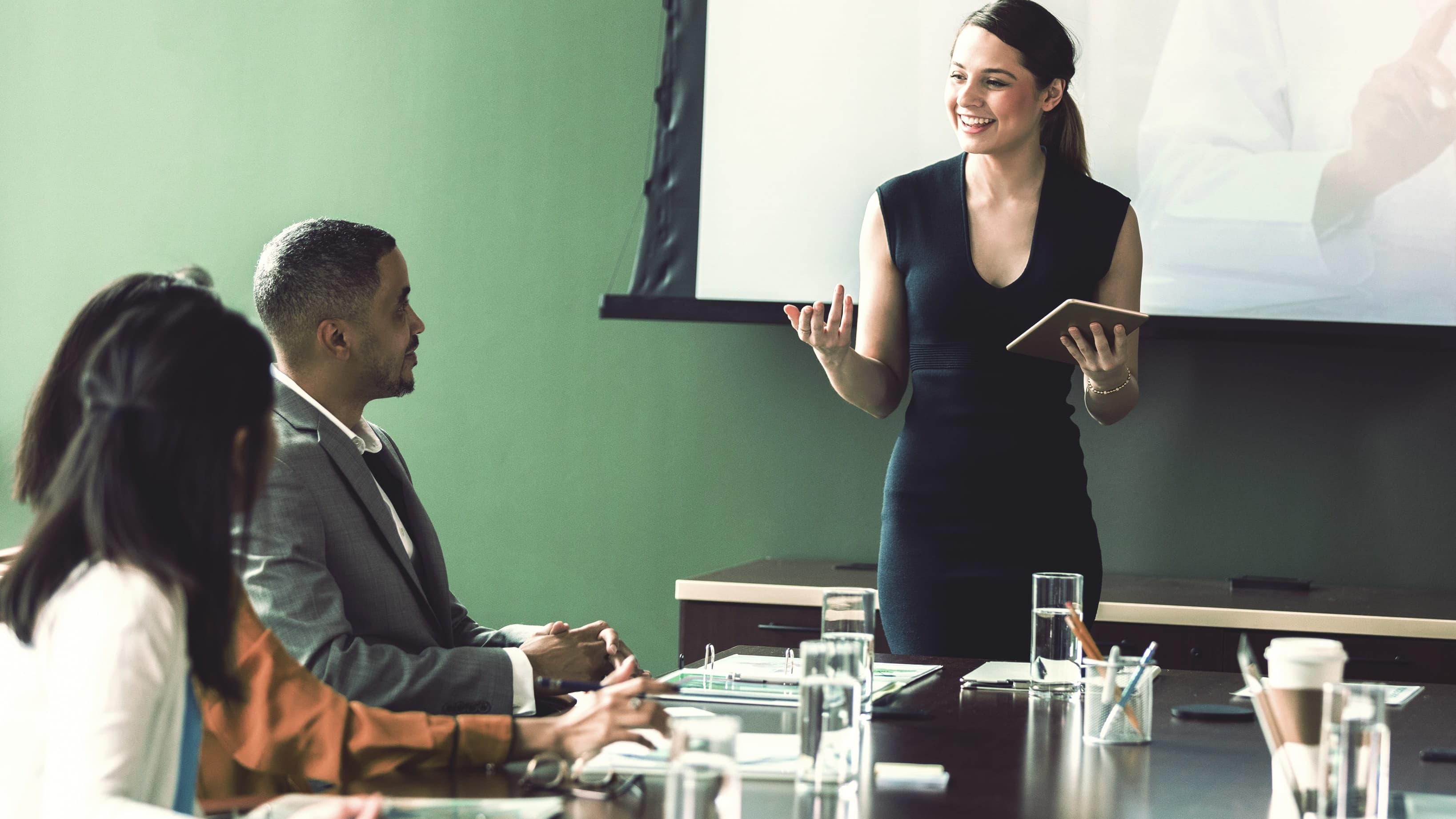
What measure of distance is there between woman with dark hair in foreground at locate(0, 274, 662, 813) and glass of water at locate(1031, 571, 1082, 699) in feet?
2.00

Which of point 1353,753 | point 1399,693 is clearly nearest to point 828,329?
point 1399,693

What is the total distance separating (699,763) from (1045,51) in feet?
5.48

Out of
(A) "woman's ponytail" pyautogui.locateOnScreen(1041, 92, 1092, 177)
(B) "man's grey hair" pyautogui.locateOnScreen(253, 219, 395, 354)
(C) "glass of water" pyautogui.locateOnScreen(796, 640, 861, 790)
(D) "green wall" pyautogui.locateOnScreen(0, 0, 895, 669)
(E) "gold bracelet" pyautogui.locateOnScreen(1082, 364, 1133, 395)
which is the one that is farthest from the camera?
(D) "green wall" pyautogui.locateOnScreen(0, 0, 895, 669)

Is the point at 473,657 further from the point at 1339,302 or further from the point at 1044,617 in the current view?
the point at 1339,302

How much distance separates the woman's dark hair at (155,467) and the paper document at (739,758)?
0.39 meters

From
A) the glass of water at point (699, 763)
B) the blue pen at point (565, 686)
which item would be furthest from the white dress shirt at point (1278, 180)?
the glass of water at point (699, 763)

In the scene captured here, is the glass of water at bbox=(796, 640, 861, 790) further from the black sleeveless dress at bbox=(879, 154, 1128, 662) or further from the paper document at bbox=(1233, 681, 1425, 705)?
the black sleeveless dress at bbox=(879, 154, 1128, 662)

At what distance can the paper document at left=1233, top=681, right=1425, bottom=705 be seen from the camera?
69.7 inches

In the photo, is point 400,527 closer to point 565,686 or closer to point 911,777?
point 565,686

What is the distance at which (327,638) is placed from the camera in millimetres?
1577

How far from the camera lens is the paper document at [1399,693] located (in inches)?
69.7

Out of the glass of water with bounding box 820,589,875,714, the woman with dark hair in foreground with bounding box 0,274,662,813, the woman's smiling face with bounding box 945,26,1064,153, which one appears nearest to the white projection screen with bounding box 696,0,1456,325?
the woman's smiling face with bounding box 945,26,1064,153

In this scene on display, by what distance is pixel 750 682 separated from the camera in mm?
1785

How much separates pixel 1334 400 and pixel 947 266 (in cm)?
133
